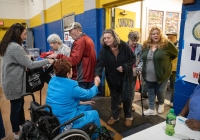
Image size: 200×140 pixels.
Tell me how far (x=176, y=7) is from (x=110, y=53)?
369 centimetres

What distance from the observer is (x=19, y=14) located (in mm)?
8633

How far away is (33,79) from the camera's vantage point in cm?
202

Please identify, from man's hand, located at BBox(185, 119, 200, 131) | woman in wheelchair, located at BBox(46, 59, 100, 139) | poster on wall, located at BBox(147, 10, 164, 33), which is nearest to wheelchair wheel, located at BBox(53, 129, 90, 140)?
woman in wheelchair, located at BBox(46, 59, 100, 139)

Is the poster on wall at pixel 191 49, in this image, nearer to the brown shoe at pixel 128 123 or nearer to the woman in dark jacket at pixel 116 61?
the woman in dark jacket at pixel 116 61

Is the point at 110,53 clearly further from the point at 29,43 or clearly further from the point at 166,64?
the point at 29,43

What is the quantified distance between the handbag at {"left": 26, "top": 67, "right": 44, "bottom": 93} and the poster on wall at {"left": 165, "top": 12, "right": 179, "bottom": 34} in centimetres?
391

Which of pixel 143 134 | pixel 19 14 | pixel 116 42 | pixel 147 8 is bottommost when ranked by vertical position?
pixel 143 134

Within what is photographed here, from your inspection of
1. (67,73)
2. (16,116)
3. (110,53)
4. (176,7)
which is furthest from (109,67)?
(176,7)

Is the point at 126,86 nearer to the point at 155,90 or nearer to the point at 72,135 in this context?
the point at 155,90

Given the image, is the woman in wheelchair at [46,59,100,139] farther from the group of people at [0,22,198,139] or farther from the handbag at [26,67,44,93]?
the handbag at [26,67,44,93]

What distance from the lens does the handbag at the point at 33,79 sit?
196 centimetres

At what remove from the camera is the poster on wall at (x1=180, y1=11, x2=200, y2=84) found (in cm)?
156

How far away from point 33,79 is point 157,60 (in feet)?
5.66

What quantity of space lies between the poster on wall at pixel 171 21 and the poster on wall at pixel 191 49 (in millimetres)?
3223
